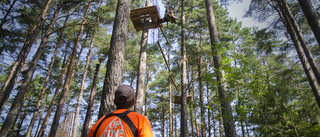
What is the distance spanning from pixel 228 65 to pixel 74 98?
25.5 metres

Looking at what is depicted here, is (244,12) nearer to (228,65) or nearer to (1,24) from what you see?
(228,65)

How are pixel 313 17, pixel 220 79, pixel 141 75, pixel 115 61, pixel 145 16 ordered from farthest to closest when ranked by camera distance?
pixel 145 16
pixel 141 75
pixel 313 17
pixel 220 79
pixel 115 61

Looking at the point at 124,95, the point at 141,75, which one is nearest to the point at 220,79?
the point at 124,95

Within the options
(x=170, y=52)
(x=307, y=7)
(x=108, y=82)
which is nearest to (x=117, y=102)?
(x=108, y=82)

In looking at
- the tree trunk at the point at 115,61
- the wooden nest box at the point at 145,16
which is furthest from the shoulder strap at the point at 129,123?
the wooden nest box at the point at 145,16

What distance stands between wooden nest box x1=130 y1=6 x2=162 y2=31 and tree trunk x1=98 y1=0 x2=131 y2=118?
289 cm

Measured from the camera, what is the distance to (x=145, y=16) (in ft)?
23.5

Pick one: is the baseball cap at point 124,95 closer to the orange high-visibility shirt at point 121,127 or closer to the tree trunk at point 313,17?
the orange high-visibility shirt at point 121,127

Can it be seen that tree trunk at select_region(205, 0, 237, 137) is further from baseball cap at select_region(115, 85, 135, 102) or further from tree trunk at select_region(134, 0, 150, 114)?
tree trunk at select_region(134, 0, 150, 114)

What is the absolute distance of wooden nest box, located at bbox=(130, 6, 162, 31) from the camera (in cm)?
680

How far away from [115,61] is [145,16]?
4.60 metres

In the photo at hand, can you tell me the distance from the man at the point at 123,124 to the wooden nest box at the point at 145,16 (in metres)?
5.94

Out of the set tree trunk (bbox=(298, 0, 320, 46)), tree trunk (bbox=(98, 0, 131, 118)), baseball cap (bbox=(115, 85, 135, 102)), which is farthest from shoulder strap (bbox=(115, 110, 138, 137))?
tree trunk (bbox=(298, 0, 320, 46))

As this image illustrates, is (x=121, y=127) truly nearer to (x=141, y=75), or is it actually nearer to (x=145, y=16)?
(x=141, y=75)
